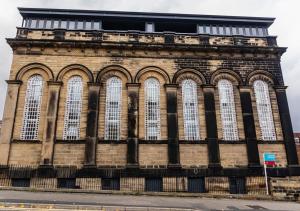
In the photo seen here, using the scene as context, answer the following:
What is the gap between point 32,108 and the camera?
17.4m

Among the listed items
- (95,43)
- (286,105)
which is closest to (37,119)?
(95,43)

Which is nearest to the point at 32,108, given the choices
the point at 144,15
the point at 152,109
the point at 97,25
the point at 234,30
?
the point at 152,109

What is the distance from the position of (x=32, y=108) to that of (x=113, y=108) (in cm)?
543

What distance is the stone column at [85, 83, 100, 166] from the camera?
16281 mm

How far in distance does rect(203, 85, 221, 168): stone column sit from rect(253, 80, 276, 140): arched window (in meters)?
3.35

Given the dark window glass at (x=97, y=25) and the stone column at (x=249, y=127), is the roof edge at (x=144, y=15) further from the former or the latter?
the stone column at (x=249, y=127)

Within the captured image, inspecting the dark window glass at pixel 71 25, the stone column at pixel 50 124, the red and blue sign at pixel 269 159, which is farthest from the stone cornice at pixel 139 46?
the red and blue sign at pixel 269 159

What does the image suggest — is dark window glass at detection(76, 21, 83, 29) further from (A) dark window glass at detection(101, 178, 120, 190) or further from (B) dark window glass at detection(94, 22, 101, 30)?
(A) dark window glass at detection(101, 178, 120, 190)

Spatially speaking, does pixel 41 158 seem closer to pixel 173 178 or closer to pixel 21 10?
pixel 173 178

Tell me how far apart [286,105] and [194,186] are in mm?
8910

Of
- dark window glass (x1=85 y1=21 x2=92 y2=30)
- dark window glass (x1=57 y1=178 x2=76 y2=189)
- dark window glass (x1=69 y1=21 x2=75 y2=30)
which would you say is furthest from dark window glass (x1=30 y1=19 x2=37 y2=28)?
dark window glass (x1=57 y1=178 x2=76 y2=189)

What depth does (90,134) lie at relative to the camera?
16.7 meters

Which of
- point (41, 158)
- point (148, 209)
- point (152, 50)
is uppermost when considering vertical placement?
point (152, 50)

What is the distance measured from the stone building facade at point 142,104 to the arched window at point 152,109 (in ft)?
0.23
